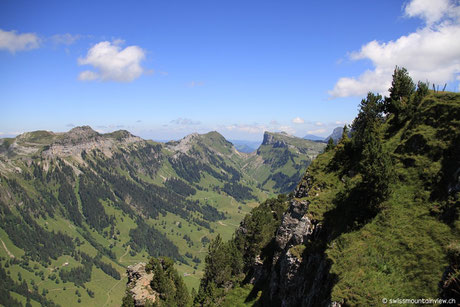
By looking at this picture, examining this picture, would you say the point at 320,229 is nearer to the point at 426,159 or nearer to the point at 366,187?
the point at 366,187

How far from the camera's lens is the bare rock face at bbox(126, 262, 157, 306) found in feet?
256

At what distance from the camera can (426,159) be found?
136 ft

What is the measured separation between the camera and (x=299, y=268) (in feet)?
153

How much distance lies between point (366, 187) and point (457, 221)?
11328 mm

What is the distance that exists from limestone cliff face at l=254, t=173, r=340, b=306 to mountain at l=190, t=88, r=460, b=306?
0.16 meters

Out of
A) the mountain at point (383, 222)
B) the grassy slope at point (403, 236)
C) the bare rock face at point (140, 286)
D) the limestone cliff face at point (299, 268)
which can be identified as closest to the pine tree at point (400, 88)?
the mountain at point (383, 222)

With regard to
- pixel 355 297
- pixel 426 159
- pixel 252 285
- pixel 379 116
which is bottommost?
pixel 252 285

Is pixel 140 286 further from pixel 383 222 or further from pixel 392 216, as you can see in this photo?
pixel 392 216

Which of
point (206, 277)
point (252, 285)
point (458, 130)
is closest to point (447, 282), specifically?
point (458, 130)

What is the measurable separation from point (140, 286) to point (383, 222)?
2948 inches

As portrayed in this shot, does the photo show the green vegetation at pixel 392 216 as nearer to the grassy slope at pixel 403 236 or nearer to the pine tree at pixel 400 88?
the grassy slope at pixel 403 236

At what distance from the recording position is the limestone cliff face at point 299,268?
123 feet

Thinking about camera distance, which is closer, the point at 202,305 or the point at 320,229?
the point at 320,229

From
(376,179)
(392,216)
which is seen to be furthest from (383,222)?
(376,179)
